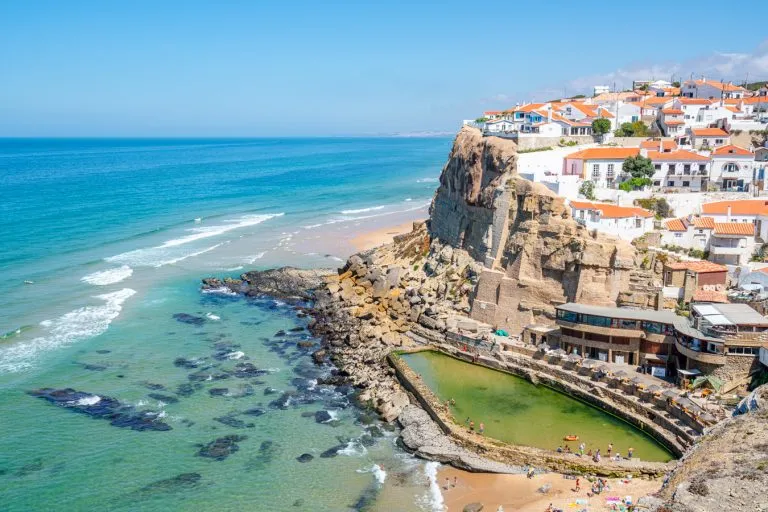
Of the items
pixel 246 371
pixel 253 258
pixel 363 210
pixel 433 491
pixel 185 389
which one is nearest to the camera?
pixel 433 491

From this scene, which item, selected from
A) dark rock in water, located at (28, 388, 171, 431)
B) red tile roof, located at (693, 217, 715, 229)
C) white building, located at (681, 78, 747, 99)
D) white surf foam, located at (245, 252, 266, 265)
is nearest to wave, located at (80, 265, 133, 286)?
white surf foam, located at (245, 252, 266, 265)

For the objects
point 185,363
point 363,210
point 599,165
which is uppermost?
point 599,165

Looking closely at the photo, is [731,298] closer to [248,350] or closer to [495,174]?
[495,174]

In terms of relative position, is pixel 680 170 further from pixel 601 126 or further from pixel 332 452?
pixel 332 452

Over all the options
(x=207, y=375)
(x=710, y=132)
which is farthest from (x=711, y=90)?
(x=207, y=375)

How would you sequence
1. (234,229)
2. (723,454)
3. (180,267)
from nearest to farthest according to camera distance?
(723,454) → (180,267) → (234,229)

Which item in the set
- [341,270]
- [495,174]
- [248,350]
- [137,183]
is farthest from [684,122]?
[137,183]
